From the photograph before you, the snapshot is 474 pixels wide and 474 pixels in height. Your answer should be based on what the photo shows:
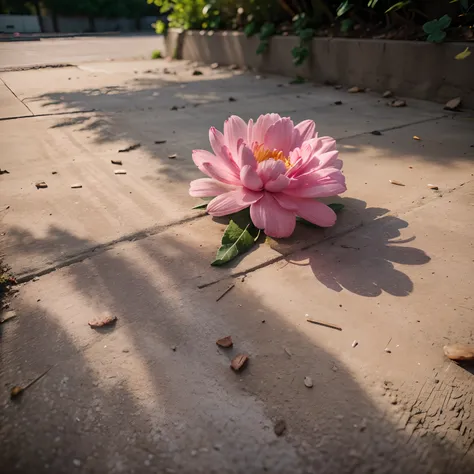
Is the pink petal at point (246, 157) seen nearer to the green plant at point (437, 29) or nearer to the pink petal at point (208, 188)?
the pink petal at point (208, 188)

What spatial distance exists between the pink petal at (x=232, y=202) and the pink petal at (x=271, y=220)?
0.03 m

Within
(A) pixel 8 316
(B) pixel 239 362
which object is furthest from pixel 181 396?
(A) pixel 8 316

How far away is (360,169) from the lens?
1.93m

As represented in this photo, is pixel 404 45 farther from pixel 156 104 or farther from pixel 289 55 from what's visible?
pixel 156 104

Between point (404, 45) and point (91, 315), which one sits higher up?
point (404, 45)

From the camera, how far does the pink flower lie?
1.25m

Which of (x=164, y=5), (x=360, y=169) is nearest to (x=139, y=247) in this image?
(x=360, y=169)

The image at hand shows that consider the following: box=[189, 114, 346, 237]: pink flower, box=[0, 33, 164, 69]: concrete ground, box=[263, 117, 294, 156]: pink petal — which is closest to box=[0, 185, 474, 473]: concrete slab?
box=[189, 114, 346, 237]: pink flower

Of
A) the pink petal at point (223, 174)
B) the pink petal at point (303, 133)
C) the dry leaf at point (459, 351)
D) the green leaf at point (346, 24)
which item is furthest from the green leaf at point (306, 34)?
the dry leaf at point (459, 351)

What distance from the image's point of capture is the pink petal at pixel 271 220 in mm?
1259

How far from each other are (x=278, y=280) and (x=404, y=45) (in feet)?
9.96

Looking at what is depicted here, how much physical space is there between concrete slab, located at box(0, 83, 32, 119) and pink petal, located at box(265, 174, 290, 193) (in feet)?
8.20

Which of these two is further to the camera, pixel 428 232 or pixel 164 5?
pixel 164 5

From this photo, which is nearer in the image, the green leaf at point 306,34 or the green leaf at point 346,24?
the green leaf at point 346,24
